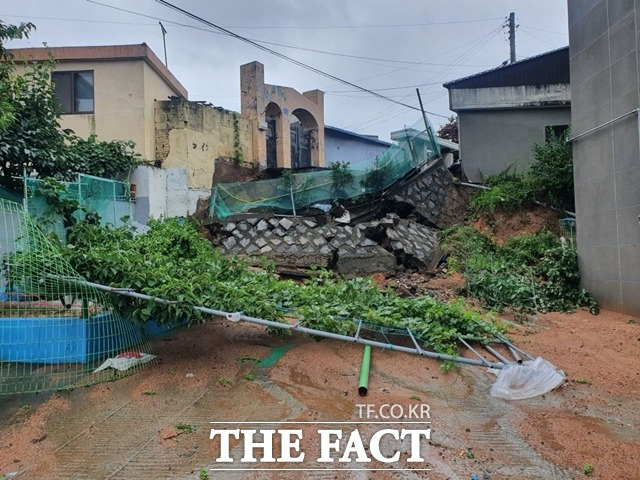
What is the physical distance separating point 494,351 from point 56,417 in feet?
13.8

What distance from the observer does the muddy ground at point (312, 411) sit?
9.14ft

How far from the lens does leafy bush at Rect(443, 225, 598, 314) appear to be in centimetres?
731

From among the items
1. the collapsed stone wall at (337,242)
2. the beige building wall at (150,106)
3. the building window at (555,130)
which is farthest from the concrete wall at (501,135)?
the beige building wall at (150,106)

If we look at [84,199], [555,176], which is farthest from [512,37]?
[84,199]

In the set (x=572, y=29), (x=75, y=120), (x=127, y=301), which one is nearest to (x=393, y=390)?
(x=127, y=301)

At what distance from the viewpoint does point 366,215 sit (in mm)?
11250

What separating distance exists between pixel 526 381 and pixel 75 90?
39.8 feet

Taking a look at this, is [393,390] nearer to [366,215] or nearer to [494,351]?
[494,351]

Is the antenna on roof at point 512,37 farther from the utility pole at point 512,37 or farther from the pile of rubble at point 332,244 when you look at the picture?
the pile of rubble at point 332,244

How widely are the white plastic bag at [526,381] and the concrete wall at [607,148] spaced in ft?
12.3

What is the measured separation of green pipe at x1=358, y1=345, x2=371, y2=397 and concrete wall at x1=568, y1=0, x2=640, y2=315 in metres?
4.79

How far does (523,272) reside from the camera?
28.2 feet

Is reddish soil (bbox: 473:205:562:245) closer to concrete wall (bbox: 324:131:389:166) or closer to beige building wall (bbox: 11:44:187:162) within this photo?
concrete wall (bbox: 324:131:389:166)

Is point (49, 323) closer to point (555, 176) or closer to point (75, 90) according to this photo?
point (75, 90)
